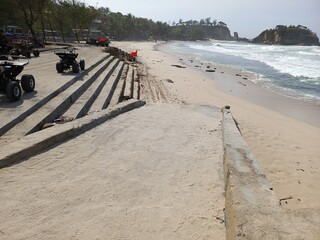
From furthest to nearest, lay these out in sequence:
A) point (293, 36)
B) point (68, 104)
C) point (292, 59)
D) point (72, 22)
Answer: point (293, 36), point (72, 22), point (292, 59), point (68, 104)

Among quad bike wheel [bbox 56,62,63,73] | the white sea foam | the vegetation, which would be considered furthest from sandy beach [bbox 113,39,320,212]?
the vegetation

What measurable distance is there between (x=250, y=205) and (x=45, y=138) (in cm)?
352

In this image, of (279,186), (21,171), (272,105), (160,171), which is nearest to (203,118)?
(279,186)

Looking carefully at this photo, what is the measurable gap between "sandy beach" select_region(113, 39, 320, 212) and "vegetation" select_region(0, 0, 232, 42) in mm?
22771

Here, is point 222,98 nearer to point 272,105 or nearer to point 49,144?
point 272,105

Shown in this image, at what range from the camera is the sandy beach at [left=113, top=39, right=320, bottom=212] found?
538 centimetres

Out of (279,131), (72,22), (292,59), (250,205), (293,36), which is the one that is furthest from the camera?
(293,36)

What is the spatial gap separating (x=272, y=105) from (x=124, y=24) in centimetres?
9927

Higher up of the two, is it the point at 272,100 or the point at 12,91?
the point at 12,91

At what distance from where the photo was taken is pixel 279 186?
5.29m

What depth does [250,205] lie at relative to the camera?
2957 millimetres

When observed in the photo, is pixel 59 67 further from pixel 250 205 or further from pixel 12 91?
Answer: pixel 250 205

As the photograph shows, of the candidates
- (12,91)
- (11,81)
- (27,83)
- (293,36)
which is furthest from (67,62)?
(293,36)

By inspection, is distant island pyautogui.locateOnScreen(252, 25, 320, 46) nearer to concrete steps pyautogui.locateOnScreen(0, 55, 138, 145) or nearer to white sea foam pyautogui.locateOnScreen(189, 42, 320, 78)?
white sea foam pyautogui.locateOnScreen(189, 42, 320, 78)
